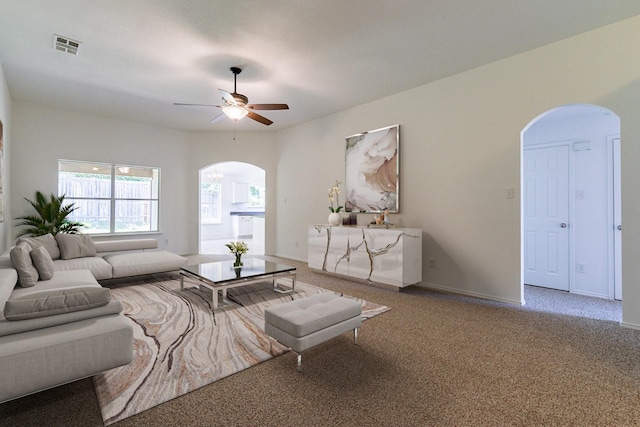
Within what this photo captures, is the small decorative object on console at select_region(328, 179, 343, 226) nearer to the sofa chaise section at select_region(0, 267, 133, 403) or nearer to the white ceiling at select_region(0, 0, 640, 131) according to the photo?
the white ceiling at select_region(0, 0, 640, 131)

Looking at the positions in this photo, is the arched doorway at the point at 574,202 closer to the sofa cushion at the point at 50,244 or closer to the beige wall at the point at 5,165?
the sofa cushion at the point at 50,244

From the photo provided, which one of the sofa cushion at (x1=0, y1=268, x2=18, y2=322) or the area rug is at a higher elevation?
the sofa cushion at (x1=0, y1=268, x2=18, y2=322)

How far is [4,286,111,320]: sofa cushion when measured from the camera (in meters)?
1.79

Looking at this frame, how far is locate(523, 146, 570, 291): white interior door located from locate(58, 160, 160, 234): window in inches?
301

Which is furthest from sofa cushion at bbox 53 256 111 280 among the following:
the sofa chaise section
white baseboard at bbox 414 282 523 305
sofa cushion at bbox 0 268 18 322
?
white baseboard at bbox 414 282 523 305

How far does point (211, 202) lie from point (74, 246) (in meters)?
7.03

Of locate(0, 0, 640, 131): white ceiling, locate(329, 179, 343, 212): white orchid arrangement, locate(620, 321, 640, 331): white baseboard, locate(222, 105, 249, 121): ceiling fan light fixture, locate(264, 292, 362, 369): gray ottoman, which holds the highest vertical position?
locate(0, 0, 640, 131): white ceiling

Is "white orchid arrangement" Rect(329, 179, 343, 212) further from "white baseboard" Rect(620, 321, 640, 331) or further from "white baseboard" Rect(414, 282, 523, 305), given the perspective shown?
"white baseboard" Rect(620, 321, 640, 331)

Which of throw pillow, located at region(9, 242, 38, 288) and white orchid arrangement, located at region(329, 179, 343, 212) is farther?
white orchid arrangement, located at region(329, 179, 343, 212)

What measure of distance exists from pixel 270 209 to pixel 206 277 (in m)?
4.11

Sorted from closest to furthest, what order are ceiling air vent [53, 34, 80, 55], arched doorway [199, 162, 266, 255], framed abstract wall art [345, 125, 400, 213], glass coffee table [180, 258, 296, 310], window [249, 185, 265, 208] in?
ceiling air vent [53, 34, 80, 55] < glass coffee table [180, 258, 296, 310] < framed abstract wall art [345, 125, 400, 213] < arched doorway [199, 162, 266, 255] < window [249, 185, 265, 208]

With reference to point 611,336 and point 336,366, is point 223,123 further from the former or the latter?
point 611,336

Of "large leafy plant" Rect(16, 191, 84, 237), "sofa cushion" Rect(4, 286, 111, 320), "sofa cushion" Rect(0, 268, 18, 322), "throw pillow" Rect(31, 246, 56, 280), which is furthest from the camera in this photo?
"large leafy plant" Rect(16, 191, 84, 237)

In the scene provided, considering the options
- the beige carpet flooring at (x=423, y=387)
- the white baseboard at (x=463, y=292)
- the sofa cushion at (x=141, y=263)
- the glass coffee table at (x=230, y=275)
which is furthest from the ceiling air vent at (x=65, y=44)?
the white baseboard at (x=463, y=292)
